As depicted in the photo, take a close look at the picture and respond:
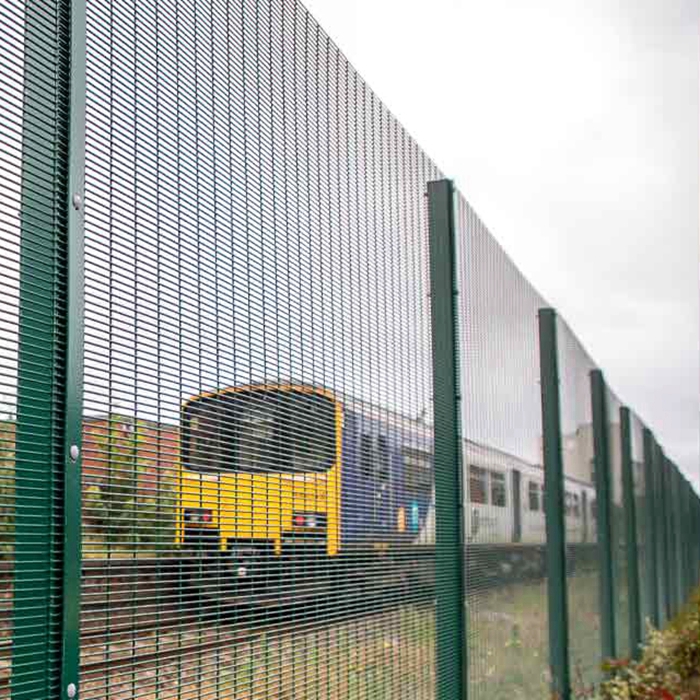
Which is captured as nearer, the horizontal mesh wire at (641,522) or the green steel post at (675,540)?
the horizontal mesh wire at (641,522)

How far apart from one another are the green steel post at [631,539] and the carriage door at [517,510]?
5.58 metres

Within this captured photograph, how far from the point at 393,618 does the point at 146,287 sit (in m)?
2.00

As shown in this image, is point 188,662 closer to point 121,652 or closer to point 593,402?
point 121,652

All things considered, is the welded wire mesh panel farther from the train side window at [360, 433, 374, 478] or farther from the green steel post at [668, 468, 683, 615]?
the green steel post at [668, 468, 683, 615]

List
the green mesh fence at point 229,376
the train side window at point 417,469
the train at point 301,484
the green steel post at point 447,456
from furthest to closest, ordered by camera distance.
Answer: the green steel post at point 447,456 < the train side window at point 417,469 < the train at point 301,484 < the green mesh fence at point 229,376

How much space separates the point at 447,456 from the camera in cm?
495

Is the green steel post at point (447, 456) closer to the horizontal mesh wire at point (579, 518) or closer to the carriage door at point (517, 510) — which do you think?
the carriage door at point (517, 510)

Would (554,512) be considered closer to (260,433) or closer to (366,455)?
(366,455)

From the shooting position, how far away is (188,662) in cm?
248

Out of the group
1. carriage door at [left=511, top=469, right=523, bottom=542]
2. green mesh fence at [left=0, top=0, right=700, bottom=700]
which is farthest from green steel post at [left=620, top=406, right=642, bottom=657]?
green mesh fence at [left=0, top=0, right=700, bottom=700]

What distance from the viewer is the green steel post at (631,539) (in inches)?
463

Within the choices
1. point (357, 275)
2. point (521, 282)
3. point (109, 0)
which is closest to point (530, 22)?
point (521, 282)

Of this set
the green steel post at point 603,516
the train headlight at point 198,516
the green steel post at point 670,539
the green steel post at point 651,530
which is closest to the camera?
the train headlight at point 198,516

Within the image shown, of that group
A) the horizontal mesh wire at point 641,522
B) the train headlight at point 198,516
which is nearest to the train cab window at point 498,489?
the train headlight at point 198,516
